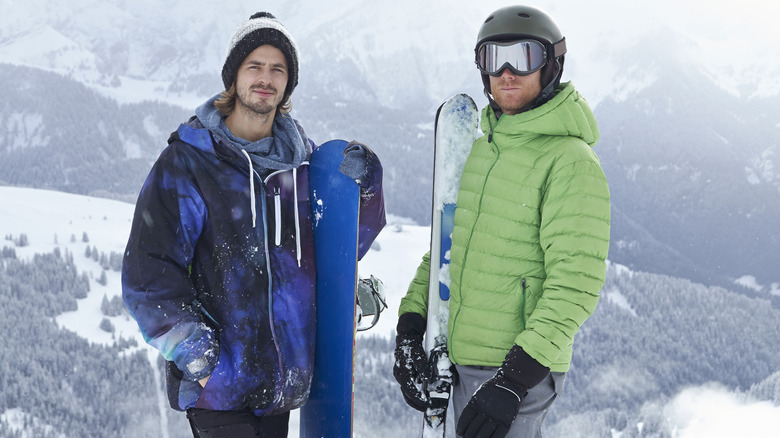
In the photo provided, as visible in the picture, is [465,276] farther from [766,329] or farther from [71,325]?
[766,329]

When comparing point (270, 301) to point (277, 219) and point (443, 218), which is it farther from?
point (443, 218)

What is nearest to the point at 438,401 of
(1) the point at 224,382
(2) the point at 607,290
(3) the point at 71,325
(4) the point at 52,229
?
(1) the point at 224,382

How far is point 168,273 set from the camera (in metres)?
2.19

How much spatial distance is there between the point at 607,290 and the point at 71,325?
68.8m

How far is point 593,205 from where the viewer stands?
2018 mm

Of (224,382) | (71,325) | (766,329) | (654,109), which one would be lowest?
(766,329)

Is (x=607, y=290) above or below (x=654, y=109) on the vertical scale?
below

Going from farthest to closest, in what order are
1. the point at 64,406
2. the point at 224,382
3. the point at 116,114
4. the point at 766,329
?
the point at 116,114 → the point at 766,329 → the point at 64,406 → the point at 224,382

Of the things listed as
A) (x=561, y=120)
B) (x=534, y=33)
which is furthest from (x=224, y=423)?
(x=534, y=33)

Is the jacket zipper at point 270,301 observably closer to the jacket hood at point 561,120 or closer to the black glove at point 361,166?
the black glove at point 361,166

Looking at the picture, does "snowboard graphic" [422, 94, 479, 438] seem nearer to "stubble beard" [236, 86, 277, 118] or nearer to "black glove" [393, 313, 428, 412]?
"black glove" [393, 313, 428, 412]

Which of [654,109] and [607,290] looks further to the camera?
[654,109]

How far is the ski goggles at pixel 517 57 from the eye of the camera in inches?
94.1

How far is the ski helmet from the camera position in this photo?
2418 mm
